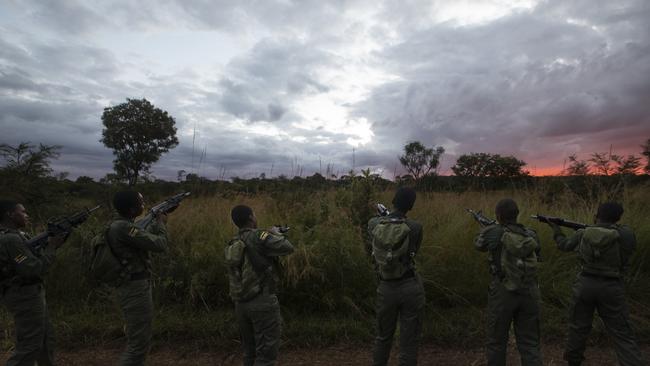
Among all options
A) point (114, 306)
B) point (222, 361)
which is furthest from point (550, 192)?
point (114, 306)

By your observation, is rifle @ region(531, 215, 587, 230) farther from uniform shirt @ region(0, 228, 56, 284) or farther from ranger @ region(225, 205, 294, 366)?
uniform shirt @ region(0, 228, 56, 284)

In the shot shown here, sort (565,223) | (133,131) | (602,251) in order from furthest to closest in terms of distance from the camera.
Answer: (133,131) < (565,223) < (602,251)

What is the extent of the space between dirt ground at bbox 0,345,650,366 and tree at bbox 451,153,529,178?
6.32m

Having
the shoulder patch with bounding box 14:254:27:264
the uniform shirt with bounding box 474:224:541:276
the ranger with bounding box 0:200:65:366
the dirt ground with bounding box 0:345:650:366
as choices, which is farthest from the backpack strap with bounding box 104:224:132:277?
the uniform shirt with bounding box 474:224:541:276

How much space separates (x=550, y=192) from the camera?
8578mm

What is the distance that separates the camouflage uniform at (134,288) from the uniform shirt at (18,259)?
24.7 inches

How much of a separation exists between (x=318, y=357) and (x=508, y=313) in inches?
82.6

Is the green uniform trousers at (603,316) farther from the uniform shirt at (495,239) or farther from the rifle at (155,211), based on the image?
the rifle at (155,211)

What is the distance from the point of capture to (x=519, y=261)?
363cm

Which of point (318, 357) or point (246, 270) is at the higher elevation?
point (246, 270)

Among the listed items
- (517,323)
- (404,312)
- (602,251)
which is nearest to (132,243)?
(404,312)

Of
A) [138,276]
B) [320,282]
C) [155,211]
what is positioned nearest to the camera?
[138,276]

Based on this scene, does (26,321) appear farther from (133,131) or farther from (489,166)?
(133,131)

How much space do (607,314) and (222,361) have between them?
13.3ft
